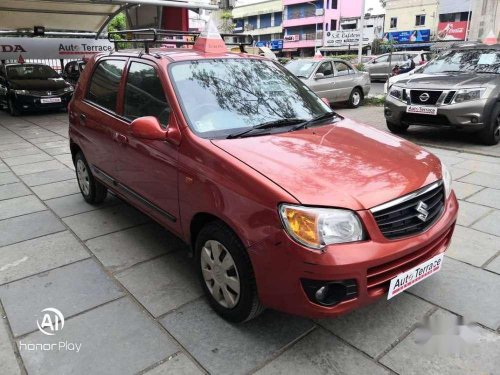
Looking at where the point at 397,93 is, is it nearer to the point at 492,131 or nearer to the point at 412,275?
the point at 492,131

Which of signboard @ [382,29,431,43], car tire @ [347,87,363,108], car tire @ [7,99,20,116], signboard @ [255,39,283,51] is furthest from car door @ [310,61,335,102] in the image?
signboard @ [255,39,283,51]

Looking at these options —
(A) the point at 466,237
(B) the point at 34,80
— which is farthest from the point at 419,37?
(A) the point at 466,237

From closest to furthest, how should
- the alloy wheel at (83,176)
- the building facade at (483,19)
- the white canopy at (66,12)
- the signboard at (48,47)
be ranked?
the alloy wheel at (83,176)
the white canopy at (66,12)
the signboard at (48,47)
the building facade at (483,19)

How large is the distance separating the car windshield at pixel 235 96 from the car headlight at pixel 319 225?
0.93 metres

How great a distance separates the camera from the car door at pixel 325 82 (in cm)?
1189

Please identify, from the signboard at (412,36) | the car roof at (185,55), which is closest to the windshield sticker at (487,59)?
the car roof at (185,55)

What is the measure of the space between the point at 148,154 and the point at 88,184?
1892 millimetres

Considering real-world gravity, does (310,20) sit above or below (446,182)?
above

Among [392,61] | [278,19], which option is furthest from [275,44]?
[392,61]

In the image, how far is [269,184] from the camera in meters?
2.29

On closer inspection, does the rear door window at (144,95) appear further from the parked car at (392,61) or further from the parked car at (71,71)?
the parked car at (392,61)

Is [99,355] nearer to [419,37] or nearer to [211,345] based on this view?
[211,345]

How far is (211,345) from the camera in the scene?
Result: 2.53 metres

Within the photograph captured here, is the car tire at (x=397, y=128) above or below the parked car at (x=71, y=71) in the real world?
below
